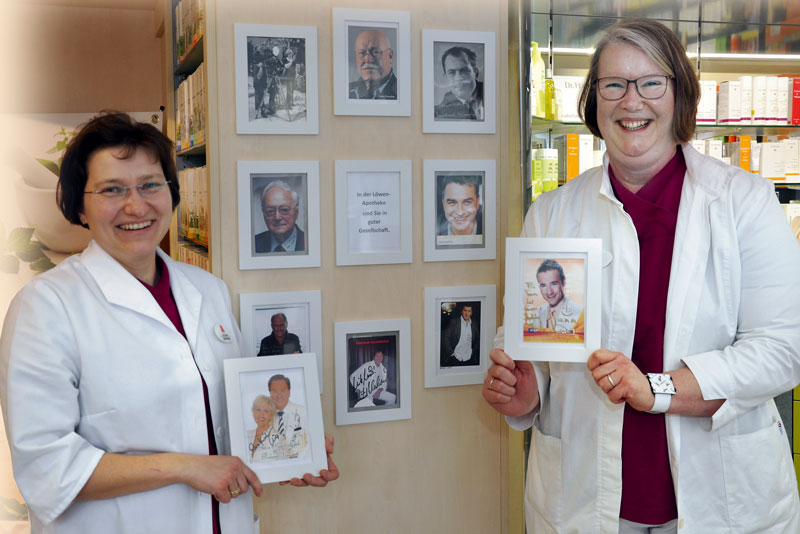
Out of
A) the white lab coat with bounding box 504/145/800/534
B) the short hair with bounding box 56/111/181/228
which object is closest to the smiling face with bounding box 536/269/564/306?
the white lab coat with bounding box 504/145/800/534

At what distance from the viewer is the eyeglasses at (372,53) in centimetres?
229

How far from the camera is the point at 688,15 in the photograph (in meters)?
4.01

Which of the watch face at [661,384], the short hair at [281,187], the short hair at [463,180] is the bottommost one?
the watch face at [661,384]

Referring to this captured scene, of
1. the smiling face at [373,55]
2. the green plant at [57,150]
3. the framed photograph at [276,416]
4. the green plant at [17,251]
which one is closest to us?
the framed photograph at [276,416]

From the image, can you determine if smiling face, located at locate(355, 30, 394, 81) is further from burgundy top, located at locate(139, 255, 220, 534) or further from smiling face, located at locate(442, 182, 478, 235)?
burgundy top, located at locate(139, 255, 220, 534)

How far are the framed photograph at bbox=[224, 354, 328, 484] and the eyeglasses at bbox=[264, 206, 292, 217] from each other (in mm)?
521

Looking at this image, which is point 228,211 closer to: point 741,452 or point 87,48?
point 741,452

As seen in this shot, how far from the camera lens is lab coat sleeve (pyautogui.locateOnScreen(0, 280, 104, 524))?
162cm

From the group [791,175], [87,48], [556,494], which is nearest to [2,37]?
[87,48]

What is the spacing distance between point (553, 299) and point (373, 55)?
3.45ft

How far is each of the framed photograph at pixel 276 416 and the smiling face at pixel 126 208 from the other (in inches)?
15.8

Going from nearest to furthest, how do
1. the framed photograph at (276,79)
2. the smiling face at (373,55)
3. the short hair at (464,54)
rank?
the framed photograph at (276,79)
the smiling face at (373,55)
the short hair at (464,54)

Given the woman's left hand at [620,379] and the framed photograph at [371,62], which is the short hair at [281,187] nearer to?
the framed photograph at [371,62]

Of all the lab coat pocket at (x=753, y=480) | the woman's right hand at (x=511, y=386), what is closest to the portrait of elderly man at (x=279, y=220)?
the woman's right hand at (x=511, y=386)
